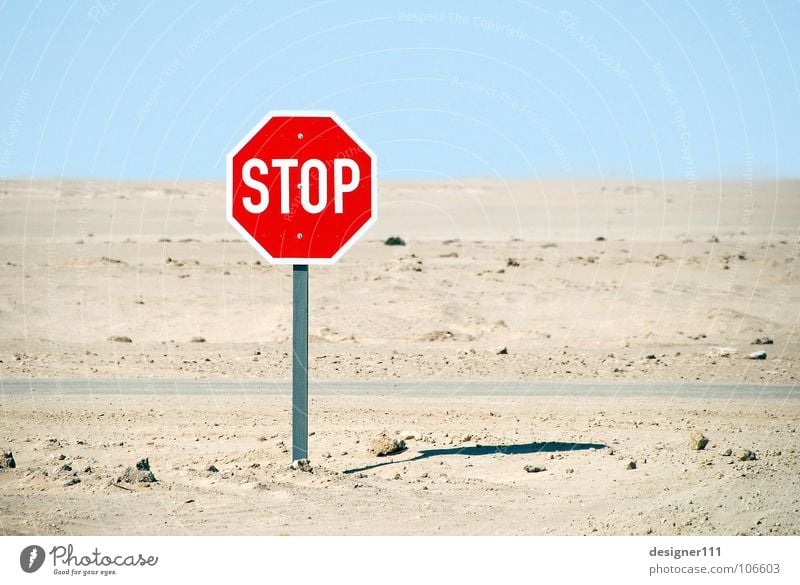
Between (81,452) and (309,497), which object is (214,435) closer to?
(81,452)

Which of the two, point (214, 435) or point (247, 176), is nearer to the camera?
point (247, 176)

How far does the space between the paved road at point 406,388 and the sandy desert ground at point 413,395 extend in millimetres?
180

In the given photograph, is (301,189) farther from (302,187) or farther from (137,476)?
(137,476)

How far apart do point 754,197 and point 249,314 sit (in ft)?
234

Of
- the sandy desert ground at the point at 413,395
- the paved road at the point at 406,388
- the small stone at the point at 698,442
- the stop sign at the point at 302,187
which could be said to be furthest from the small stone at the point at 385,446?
the paved road at the point at 406,388

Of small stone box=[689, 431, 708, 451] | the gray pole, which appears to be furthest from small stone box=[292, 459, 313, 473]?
Result: small stone box=[689, 431, 708, 451]

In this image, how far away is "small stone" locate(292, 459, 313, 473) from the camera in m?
10.0

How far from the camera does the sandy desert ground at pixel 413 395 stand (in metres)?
8.77

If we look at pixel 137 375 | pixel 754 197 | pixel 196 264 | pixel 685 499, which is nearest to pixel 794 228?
pixel 754 197

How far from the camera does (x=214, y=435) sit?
39.4ft

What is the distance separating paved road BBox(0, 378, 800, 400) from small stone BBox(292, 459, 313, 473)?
509 cm

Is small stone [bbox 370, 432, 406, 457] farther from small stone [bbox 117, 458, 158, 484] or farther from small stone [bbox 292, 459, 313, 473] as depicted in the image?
small stone [bbox 117, 458, 158, 484]
